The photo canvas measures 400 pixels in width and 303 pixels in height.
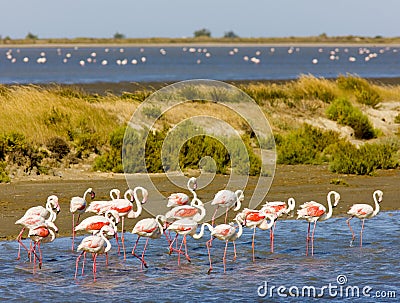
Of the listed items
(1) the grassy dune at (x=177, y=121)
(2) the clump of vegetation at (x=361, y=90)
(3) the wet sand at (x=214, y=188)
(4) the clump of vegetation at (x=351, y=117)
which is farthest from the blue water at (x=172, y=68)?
(3) the wet sand at (x=214, y=188)

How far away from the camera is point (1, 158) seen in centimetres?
1627

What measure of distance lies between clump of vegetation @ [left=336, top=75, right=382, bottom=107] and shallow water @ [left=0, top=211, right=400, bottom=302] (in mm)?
14214

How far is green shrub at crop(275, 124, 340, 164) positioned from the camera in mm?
18766

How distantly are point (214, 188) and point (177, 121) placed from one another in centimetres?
507

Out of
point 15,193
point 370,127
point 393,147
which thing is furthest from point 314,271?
point 370,127

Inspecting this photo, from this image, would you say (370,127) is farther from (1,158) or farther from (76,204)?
(76,204)

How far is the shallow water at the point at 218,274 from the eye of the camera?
9641 millimetres

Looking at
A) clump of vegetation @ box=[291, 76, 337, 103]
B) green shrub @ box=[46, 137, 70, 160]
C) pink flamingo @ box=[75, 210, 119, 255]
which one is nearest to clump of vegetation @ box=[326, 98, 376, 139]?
clump of vegetation @ box=[291, 76, 337, 103]

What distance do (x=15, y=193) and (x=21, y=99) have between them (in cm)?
512

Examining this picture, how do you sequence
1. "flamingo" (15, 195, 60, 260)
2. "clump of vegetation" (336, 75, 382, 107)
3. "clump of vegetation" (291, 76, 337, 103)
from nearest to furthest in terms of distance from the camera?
"flamingo" (15, 195, 60, 260) < "clump of vegetation" (291, 76, 337, 103) < "clump of vegetation" (336, 75, 382, 107)

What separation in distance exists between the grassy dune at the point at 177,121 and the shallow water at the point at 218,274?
5.02 metres

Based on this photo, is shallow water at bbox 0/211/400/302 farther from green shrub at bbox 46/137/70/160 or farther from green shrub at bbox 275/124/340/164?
green shrub at bbox 275/124/340/164

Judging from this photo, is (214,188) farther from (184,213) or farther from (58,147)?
(184,213)

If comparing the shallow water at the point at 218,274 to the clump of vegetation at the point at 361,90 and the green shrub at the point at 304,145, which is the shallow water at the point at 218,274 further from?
the clump of vegetation at the point at 361,90
